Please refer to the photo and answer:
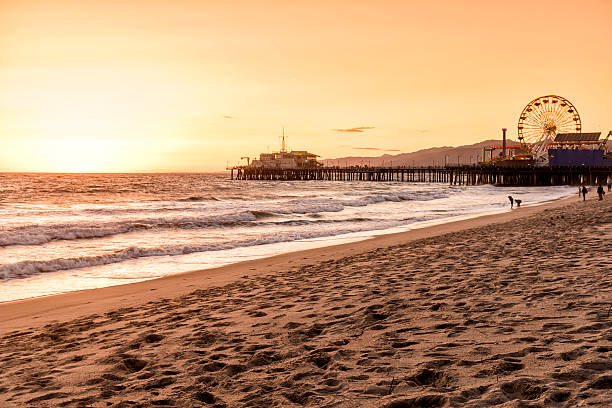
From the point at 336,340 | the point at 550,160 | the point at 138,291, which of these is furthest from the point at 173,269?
the point at 550,160

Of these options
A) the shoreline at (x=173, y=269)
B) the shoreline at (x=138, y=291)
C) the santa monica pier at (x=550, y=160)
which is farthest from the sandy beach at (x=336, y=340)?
the santa monica pier at (x=550, y=160)

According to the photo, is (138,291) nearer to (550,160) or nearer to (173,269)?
(173,269)

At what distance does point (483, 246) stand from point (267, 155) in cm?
13190

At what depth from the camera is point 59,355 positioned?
4957 millimetres

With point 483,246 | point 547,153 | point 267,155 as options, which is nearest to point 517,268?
point 483,246

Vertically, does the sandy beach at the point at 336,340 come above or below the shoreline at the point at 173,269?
above

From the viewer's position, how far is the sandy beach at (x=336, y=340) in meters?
3.46

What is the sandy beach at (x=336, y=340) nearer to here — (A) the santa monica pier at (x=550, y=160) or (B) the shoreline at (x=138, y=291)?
(B) the shoreline at (x=138, y=291)

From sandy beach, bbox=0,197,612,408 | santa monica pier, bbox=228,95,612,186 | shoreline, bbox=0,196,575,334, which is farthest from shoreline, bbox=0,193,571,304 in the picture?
santa monica pier, bbox=228,95,612,186

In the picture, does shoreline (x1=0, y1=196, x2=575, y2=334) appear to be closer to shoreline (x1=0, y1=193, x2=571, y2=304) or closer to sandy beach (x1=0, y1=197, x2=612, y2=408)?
sandy beach (x1=0, y1=197, x2=612, y2=408)

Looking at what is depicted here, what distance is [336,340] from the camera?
15.4 ft

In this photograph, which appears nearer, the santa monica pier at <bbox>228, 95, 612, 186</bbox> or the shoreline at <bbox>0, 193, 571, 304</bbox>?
the shoreline at <bbox>0, 193, 571, 304</bbox>

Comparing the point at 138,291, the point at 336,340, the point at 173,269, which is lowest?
the point at 173,269

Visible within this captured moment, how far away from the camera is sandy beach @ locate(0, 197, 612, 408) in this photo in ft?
11.4
